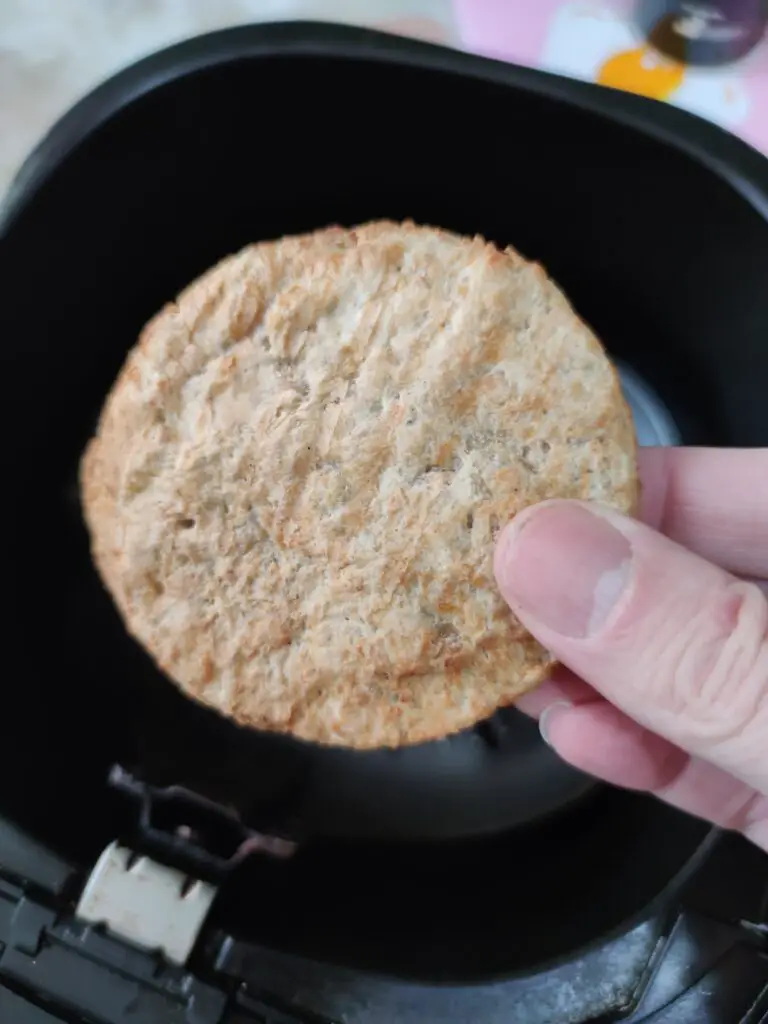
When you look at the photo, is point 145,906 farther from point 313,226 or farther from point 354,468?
point 313,226

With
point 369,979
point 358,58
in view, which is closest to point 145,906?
point 369,979

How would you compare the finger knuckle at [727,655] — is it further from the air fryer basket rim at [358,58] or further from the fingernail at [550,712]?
the air fryer basket rim at [358,58]

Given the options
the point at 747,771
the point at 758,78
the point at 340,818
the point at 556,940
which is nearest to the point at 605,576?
the point at 747,771

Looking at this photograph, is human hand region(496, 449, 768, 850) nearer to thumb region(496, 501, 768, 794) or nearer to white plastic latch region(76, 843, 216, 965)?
thumb region(496, 501, 768, 794)

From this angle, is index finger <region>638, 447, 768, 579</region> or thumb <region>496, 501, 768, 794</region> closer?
thumb <region>496, 501, 768, 794</region>

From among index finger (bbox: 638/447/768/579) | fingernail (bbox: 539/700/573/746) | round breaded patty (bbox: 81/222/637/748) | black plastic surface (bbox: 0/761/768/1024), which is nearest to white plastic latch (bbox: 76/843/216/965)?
black plastic surface (bbox: 0/761/768/1024)

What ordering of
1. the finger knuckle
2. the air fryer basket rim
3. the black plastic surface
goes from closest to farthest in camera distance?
the finger knuckle, the black plastic surface, the air fryer basket rim

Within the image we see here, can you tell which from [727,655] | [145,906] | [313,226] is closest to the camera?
[727,655]
